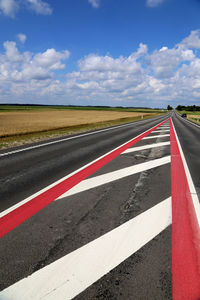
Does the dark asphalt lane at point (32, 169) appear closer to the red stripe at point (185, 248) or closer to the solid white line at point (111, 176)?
the solid white line at point (111, 176)

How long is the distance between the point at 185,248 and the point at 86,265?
1.23 meters

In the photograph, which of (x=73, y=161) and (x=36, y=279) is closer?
(x=36, y=279)

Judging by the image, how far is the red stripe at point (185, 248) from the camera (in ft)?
6.11

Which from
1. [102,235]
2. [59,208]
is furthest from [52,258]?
[59,208]

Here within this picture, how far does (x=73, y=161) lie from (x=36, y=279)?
4817 millimetres

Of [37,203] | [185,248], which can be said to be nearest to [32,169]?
[37,203]

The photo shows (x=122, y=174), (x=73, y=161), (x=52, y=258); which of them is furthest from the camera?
(x=73, y=161)

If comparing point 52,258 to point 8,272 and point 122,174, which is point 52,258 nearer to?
point 8,272

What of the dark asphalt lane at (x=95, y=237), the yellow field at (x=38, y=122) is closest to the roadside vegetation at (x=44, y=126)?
the yellow field at (x=38, y=122)

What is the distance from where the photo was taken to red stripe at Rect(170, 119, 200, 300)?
73.4 inches

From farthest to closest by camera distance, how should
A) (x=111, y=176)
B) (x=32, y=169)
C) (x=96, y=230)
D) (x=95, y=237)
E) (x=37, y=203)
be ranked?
(x=32, y=169)
(x=111, y=176)
(x=37, y=203)
(x=96, y=230)
(x=95, y=237)

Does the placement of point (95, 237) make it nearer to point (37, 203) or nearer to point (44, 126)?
point (37, 203)

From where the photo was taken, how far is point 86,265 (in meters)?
2.13

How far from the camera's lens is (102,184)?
15.0 ft
